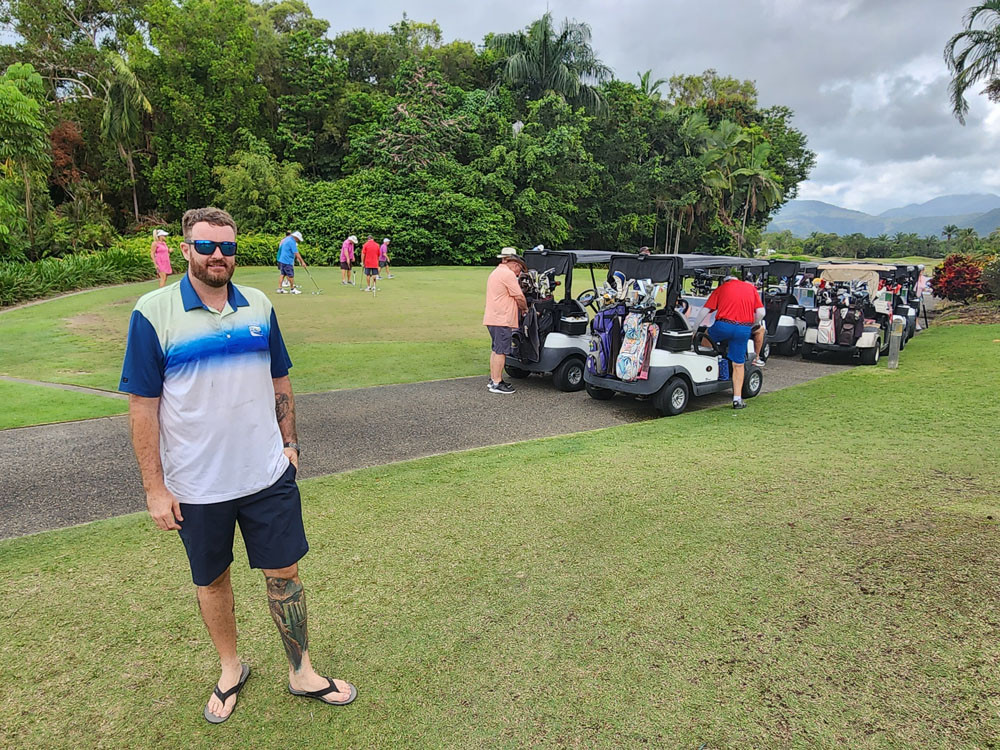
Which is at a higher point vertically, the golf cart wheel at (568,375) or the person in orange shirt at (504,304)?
the person in orange shirt at (504,304)

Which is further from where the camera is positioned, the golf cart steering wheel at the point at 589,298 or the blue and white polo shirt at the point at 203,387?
the golf cart steering wheel at the point at 589,298

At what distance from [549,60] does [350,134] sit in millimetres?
12682

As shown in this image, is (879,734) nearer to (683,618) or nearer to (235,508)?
(683,618)

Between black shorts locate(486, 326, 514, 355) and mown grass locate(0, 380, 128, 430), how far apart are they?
4389 mm

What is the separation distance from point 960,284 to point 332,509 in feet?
71.3

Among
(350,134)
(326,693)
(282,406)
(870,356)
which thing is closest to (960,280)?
(870,356)

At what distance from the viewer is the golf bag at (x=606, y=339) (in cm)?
762

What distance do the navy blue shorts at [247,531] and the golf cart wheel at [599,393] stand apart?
602 centimetres

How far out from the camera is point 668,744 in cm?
233

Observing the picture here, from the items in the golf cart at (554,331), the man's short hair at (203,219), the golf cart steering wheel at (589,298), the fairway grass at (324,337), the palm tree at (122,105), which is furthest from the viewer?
the palm tree at (122,105)

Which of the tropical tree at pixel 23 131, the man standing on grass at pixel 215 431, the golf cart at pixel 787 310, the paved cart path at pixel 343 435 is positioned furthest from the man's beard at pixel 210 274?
the tropical tree at pixel 23 131

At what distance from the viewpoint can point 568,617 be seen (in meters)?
3.14

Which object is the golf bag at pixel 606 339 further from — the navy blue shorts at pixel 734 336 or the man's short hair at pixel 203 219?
the man's short hair at pixel 203 219

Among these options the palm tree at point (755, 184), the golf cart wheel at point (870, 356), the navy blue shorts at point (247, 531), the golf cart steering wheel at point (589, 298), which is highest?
the palm tree at point (755, 184)
